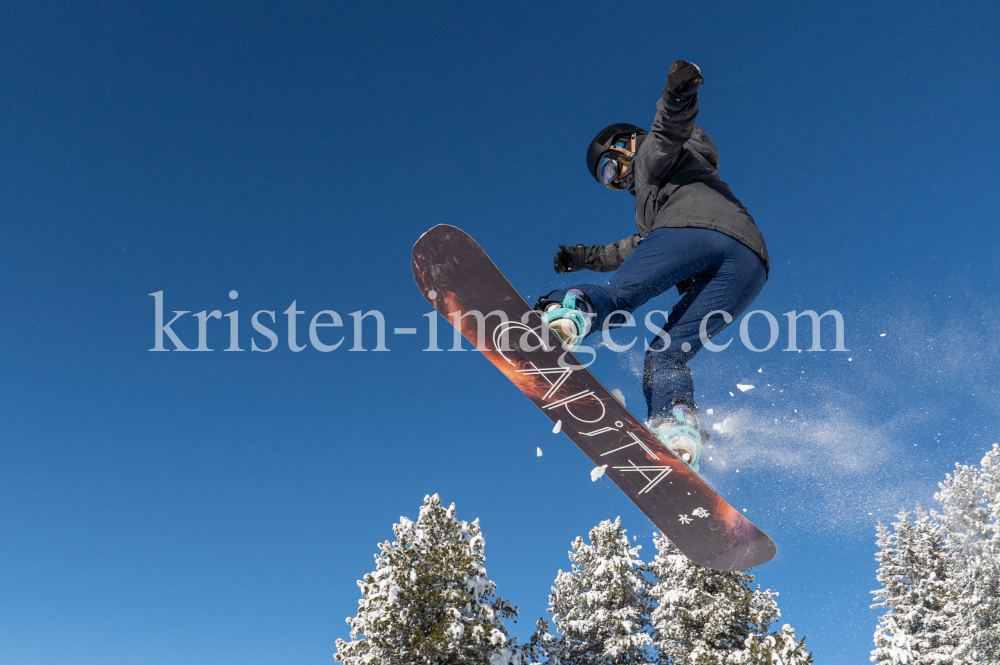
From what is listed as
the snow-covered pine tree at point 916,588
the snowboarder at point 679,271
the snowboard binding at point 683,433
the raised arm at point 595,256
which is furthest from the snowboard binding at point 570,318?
the snow-covered pine tree at point 916,588

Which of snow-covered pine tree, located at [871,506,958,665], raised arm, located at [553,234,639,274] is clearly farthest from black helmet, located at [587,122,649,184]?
snow-covered pine tree, located at [871,506,958,665]

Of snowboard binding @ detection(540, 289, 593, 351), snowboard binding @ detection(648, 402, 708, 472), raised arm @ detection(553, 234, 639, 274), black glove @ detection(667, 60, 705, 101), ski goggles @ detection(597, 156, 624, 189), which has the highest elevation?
ski goggles @ detection(597, 156, 624, 189)

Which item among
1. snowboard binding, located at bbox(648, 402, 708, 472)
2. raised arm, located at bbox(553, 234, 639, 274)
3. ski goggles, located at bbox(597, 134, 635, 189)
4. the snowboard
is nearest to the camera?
snowboard binding, located at bbox(648, 402, 708, 472)

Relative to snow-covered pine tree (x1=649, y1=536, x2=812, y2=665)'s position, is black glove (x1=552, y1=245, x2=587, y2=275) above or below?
above

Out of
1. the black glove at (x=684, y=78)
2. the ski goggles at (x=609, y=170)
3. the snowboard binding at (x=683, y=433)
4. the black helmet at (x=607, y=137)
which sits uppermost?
the black helmet at (x=607, y=137)

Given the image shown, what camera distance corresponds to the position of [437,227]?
4.08 m

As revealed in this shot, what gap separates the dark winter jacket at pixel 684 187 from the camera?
3866 millimetres

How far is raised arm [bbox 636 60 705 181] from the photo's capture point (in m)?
3.34

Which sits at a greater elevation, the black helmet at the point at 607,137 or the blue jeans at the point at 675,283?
the black helmet at the point at 607,137

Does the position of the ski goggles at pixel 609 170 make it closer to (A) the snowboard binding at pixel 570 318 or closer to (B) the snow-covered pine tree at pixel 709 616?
(A) the snowboard binding at pixel 570 318

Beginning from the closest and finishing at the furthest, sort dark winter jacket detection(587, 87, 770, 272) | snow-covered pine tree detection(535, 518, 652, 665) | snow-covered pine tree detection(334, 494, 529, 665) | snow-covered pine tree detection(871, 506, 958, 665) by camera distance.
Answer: dark winter jacket detection(587, 87, 770, 272), snow-covered pine tree detection(334, 494, 529, 665), snow-covered pine tree detection(535, 518, 652, 665), snow-covered pine tree detection(871, 506, 958, 665)

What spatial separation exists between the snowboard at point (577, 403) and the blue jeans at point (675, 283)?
0.95 ft

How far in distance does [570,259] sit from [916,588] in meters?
18.9

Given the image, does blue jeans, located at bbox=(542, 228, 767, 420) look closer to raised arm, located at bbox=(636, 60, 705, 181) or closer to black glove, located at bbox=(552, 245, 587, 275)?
raised arm, located at bbox=(636, 60, 705, 181)
